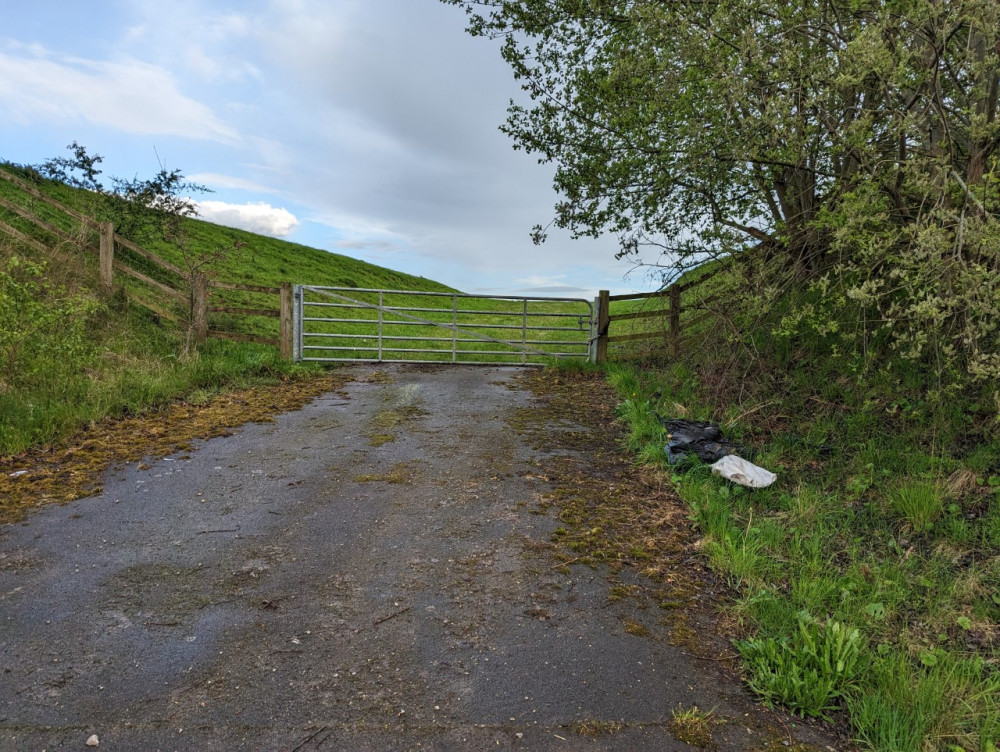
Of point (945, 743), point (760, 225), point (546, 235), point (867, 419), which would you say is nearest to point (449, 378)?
point (546, 235)

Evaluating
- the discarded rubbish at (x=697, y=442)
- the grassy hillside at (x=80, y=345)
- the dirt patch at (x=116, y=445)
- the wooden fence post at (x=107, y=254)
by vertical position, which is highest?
the wooden fence post at (x=107, y=254)

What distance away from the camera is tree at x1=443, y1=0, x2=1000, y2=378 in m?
4.77

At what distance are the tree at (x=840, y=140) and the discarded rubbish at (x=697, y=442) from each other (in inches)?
59.2

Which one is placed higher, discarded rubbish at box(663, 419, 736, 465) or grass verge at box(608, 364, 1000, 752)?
discarded rubbish at box(663, 419, 736, 465)

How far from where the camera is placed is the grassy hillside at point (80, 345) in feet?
22.3

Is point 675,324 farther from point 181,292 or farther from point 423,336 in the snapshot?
point 181,292

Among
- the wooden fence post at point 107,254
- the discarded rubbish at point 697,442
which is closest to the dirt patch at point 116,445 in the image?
the wooden fence post at point 107,254

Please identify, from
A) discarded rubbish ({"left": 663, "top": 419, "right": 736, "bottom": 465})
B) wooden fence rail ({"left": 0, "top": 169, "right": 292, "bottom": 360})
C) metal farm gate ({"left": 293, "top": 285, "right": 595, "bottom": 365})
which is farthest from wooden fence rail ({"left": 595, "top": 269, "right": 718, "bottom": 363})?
wooden fence rail ({"left": 0, "top": 169, "right": 292, "bottom": 360})

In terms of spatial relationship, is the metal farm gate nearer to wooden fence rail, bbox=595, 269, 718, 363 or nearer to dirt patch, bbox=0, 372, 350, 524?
wooden fence rail, bbox=595, 269, 718, 363

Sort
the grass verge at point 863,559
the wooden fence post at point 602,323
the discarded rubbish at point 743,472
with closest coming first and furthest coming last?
the grass verge at point 863,559 < the discarded rubbish at point 743,472 < the wooden fence post at point 602,323

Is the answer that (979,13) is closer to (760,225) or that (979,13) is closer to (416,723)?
(760,225)

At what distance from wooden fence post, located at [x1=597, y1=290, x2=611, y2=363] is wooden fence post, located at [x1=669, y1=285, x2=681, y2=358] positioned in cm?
182

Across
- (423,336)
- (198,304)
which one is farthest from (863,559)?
(423,336)

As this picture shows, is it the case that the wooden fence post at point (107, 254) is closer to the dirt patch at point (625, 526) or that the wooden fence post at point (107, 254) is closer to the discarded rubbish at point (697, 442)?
the dirt patch at point (625, 526)
